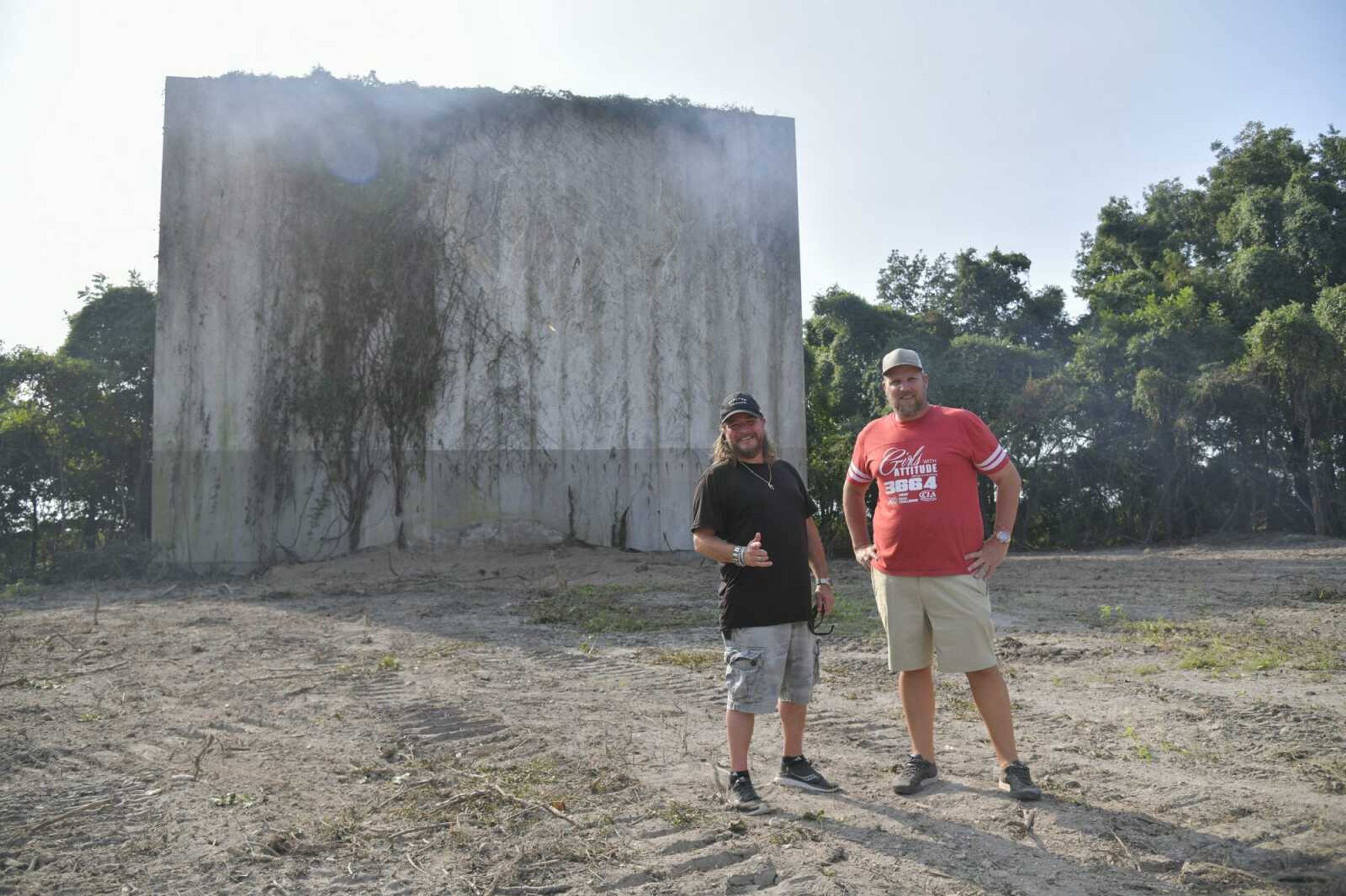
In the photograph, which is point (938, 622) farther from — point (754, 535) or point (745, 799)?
point (745, 799)

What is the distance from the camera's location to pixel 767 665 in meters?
3.92

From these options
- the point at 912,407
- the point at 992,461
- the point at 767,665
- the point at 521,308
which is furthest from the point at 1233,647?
the point at 521,308

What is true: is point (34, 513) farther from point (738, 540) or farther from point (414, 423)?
point (738, 540)

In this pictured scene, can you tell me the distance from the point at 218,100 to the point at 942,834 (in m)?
15.4

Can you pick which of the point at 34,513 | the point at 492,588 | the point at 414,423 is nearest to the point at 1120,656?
the point at 492,588

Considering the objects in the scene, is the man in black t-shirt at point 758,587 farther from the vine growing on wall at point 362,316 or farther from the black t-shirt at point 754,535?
the vine growing on wall at point 362,316

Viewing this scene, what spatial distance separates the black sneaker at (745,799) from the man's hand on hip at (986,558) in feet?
4.14

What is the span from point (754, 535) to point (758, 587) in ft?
0.72

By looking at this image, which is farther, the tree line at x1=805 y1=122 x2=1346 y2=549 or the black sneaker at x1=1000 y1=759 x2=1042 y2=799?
the tree line at x1=805 y1=122 x2=1346 y2=549

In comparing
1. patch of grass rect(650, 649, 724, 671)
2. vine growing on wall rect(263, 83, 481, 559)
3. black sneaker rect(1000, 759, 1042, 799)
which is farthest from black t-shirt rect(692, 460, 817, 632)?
vine growing on wall rect(263, 83, 481, 559)

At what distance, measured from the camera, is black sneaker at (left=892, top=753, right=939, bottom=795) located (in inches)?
156

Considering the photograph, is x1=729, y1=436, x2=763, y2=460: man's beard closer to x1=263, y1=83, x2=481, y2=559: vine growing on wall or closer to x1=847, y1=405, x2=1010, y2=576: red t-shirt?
x1=847, y1=405, x2=1010, y2=576: red t-shirt

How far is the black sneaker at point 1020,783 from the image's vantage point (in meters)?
3.80

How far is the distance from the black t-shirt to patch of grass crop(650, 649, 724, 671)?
2880 millimetres
